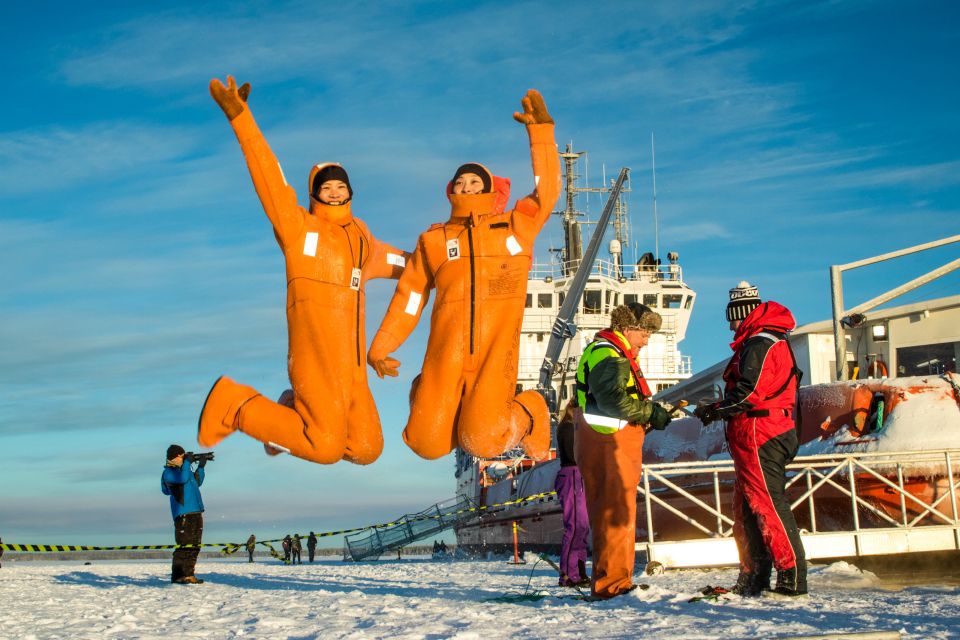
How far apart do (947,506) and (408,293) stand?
6502 millimetres

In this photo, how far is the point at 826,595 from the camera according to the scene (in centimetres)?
572

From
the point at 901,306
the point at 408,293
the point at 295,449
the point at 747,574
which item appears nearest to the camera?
the point at 295,449

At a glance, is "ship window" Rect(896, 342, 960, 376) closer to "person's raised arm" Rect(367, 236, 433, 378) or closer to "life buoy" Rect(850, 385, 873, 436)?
"life buoy" Rect(850, 385, 873, 436)

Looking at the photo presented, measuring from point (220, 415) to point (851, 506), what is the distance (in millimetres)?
6781

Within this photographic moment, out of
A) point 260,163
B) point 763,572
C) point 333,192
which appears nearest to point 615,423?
point 763,572

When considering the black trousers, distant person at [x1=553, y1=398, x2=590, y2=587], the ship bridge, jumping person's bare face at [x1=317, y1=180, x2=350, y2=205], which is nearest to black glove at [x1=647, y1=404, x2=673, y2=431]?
distant person at [x1=553, y1=398, x2=590, y2=587]

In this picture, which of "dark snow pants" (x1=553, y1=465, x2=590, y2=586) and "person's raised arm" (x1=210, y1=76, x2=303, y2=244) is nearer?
"person's raised arm" (x1=210, y1=76, x2=303, y2=244)

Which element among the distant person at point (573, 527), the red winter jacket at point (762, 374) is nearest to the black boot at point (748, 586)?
the red winter jacket at point (762, 374)

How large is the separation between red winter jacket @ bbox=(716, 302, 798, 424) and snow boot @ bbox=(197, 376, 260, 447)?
2617 millimetres

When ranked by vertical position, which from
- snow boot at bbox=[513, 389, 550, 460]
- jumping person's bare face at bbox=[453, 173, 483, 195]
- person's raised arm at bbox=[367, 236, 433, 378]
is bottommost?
snow boot at bbox=[513, 389, 550, 460]

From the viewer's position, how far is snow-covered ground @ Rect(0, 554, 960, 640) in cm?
422

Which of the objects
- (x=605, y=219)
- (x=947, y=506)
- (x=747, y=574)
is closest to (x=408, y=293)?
(x=605, y=219)

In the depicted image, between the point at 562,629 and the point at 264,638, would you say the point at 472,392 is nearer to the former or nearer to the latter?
the point at 562,629

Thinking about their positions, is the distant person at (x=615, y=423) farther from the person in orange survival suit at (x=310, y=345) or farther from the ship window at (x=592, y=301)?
the ship window at (x=592, y=301)
